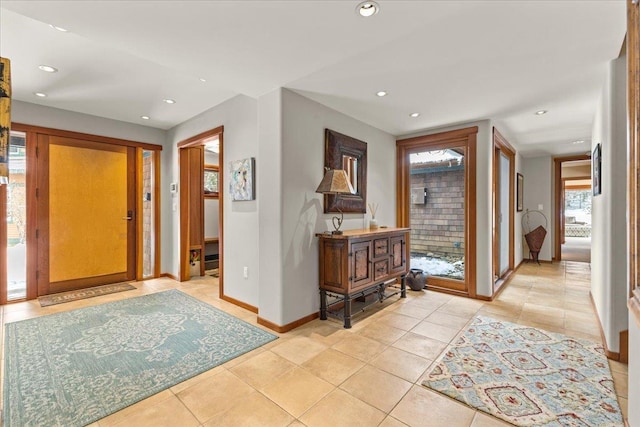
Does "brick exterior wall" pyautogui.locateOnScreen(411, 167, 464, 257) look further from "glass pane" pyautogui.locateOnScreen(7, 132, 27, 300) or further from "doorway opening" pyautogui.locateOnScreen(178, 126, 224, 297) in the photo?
"glass pane" pyautogui.locateOnScreen(7, 132, 27, 300)

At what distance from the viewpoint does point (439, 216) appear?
4.57 meters

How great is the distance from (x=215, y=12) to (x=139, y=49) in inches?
32.0

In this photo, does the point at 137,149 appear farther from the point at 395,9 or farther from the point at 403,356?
the point at 403,356

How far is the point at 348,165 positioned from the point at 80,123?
381 cm

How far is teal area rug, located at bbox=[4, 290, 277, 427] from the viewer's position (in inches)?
70.2

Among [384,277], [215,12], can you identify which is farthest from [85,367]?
[384,277]

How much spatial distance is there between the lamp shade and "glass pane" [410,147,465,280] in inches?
79.4

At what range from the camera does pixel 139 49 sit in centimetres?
217

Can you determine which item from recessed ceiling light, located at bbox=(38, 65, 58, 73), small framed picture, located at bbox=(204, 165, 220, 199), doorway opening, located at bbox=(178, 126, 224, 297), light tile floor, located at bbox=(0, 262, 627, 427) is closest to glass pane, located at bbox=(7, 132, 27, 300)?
light tile floor, located at bbox=(0, 262, 627, 427)

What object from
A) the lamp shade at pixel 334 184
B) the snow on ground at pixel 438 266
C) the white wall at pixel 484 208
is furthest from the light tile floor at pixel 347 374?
the lamp shade at pixel 334 184

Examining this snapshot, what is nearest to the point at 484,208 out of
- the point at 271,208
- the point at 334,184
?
the point at 334,184

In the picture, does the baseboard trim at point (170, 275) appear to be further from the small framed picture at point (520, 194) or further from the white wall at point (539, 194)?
the white wall at point (539, 194)

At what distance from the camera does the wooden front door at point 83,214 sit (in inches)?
156

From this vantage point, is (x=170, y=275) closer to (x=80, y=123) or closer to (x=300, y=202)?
(x=80, y=123)
